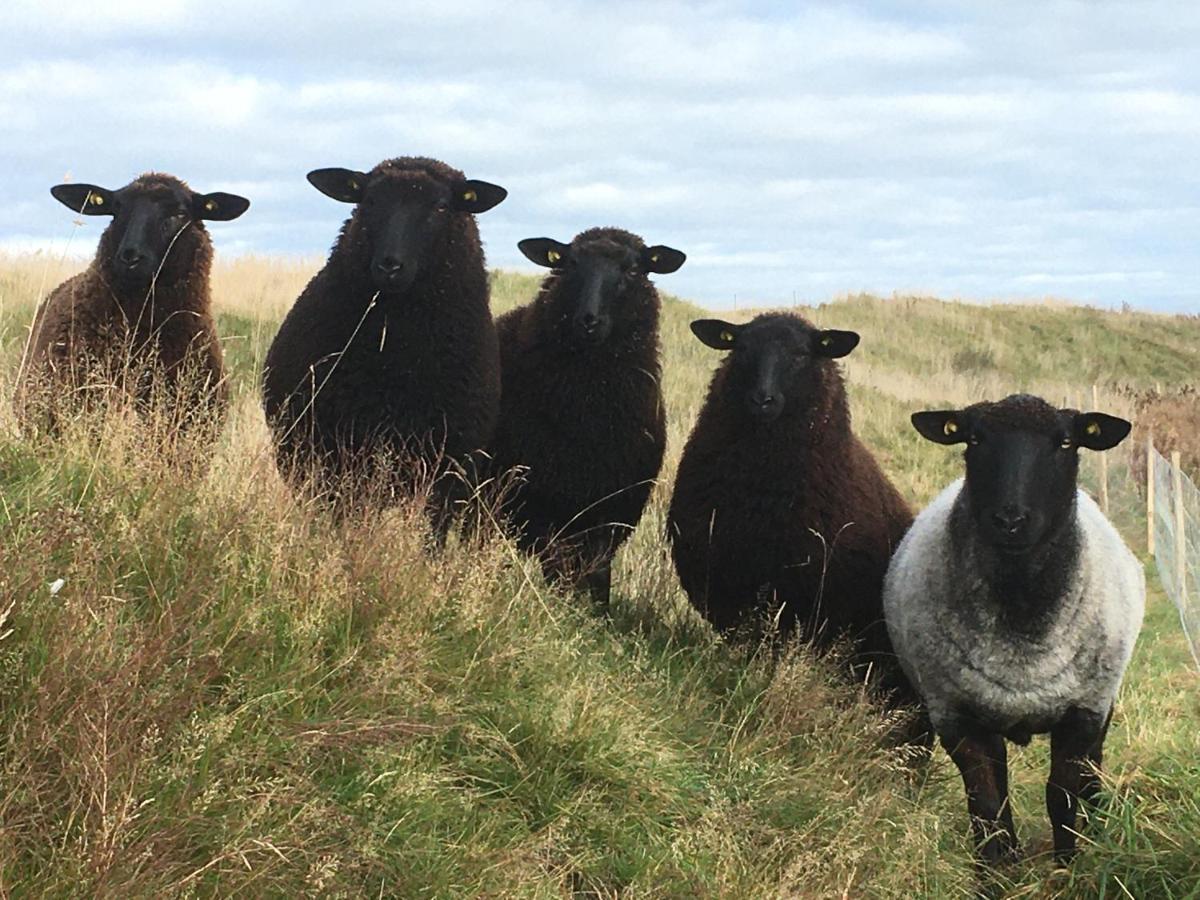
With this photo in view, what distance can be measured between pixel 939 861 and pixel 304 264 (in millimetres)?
21727

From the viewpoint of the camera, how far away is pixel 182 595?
168 inches

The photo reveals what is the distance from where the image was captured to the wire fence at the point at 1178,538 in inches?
518

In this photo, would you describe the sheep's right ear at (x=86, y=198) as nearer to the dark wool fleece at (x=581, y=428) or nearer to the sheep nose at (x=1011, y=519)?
the dark wool fleece at (x=581, y=428)

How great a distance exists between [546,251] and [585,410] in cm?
119

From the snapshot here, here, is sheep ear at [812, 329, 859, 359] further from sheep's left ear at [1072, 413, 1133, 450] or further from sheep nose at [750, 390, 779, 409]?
sheep's left ear at [1072, 413, 1133, 450]

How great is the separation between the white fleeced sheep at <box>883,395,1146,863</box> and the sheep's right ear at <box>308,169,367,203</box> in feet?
12.1

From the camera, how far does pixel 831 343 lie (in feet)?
24.4

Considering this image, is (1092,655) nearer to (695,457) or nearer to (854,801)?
(854,801)

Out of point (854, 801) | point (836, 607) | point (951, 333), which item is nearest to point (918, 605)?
point (836, 607)

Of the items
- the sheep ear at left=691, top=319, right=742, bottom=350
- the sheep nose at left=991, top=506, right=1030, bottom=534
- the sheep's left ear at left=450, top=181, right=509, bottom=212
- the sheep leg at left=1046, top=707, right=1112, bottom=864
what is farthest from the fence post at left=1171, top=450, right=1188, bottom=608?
the sheep's left ear at left=450, top=181, right=509, bottom=212

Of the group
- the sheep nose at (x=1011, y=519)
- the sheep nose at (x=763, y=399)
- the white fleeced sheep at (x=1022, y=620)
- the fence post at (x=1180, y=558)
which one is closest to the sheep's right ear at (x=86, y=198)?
the sheep nose at (x=763, y=399)

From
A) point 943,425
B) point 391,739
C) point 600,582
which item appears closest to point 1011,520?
point 943,425

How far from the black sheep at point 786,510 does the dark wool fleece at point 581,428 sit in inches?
22.6

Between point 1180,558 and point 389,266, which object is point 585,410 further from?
point 1180,558
